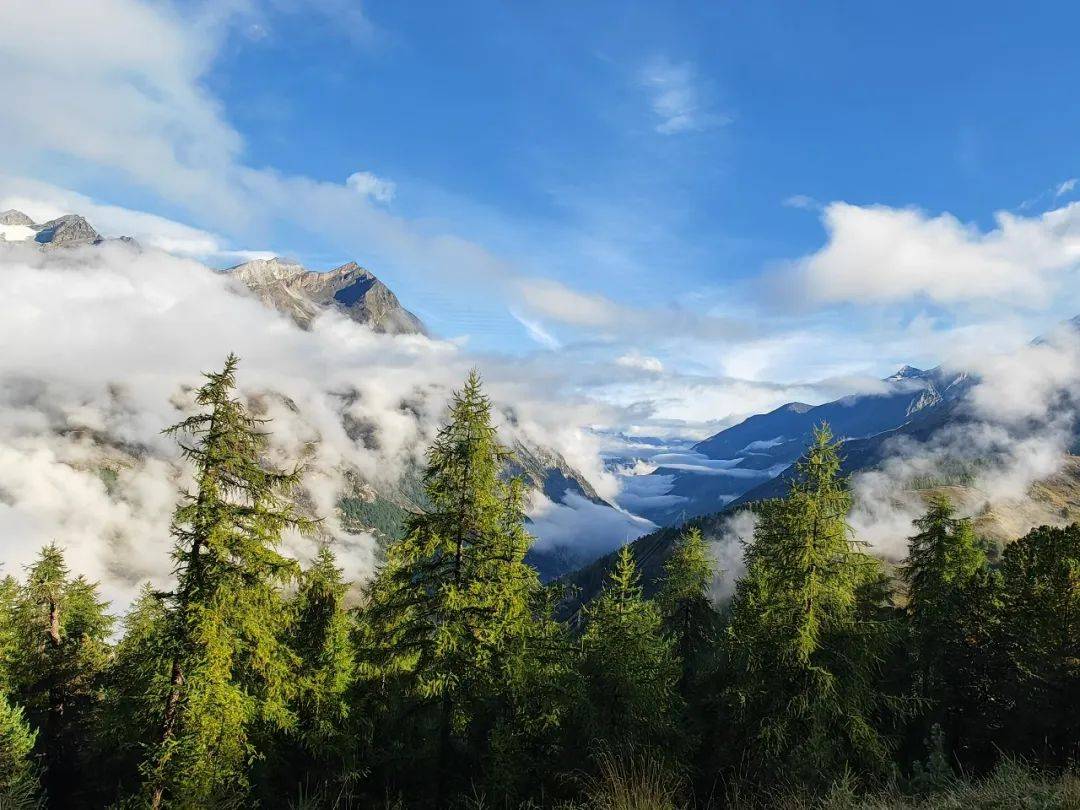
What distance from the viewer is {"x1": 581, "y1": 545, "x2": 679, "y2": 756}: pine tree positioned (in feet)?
68.1

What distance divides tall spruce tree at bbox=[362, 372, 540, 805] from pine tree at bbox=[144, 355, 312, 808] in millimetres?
3256

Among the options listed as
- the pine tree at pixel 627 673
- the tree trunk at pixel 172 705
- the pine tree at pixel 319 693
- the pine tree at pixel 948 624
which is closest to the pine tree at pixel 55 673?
the pine tree at pixel 319 693

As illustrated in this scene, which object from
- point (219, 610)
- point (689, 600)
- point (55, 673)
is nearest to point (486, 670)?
point (219, 610)

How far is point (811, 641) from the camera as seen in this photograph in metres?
16.8

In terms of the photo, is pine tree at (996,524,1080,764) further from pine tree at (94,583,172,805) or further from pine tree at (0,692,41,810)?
pine tree at (0,692,41,810)

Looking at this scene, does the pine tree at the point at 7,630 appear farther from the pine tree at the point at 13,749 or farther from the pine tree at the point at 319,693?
the pine tree at the point at 319,693

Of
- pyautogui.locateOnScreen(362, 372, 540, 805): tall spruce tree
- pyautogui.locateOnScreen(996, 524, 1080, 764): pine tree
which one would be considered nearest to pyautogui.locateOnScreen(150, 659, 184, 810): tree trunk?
pyautogui.locateOnScreen(362, 372, 540, 805): tall spruce tree

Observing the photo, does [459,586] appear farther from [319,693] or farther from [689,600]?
[689,600]

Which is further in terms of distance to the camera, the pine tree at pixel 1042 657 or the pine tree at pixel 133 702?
the pine tree at pixel 1042 657

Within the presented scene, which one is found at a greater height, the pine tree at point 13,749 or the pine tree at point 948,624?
the pine tree at point 948,624

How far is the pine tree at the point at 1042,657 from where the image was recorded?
835 inches

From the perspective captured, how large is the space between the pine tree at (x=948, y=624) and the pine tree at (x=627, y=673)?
Result: 10255 mm

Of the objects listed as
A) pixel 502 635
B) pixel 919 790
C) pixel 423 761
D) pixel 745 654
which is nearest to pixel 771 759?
pixel 745 654

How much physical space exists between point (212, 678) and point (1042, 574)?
33.2 metres
